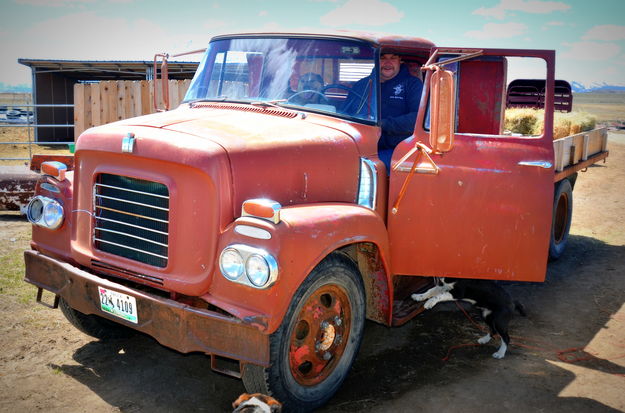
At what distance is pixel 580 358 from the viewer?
5238mm

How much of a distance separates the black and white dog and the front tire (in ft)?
3.93

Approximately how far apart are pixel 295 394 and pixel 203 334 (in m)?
0.77

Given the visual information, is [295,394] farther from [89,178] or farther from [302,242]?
[89,178]

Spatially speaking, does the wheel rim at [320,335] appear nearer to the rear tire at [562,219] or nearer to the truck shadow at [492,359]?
the truck shadow at [492,359]

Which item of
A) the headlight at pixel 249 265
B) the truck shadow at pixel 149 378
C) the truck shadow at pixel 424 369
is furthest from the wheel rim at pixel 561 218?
the headlight at pixel 249 265

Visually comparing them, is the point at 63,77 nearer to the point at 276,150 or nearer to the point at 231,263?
the point at 276,150

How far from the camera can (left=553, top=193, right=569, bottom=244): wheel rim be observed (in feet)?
27.9

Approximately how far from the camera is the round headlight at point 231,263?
12.2ft

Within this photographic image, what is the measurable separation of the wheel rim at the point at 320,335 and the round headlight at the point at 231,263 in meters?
0.53

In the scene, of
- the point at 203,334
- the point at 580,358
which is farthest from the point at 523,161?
the point at 203,334

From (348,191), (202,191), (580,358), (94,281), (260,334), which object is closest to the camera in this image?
(260,334)

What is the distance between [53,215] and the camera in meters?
4.73

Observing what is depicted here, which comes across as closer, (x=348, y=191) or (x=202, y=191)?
(x=202, y=191)

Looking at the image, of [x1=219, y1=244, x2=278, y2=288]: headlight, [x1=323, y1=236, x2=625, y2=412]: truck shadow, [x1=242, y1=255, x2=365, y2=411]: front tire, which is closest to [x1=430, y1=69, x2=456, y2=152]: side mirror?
[x1=242, y1=255, x2=365, y2=411]: front tire
